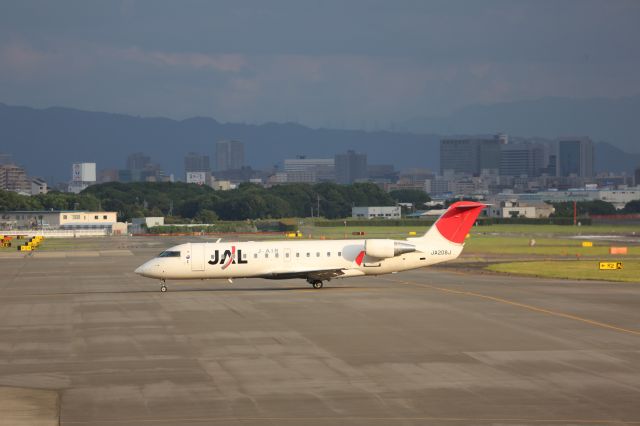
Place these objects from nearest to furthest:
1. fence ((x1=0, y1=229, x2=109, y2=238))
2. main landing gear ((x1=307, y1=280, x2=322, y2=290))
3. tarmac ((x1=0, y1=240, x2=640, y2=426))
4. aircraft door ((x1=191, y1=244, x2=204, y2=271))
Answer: tarmac ((x1=0, y1=240, x2=640, y2=426)) → aircraft door ((x1=191, y1=244, x2=204, y2=271)) → main landing gear ((x1=307, y1=280, x2=322, y2=290)) → fence ((x1=0, y1=229, x2=109, y2=238))

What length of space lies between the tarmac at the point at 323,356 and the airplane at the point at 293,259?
123 centimetres

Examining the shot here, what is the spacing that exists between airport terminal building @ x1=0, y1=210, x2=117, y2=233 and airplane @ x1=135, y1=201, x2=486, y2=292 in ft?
413

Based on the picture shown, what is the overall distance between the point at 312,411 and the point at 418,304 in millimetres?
22791

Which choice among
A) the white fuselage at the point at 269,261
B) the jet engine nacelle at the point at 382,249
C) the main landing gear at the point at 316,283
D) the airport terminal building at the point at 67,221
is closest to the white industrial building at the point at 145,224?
the airport terminal building at the point at 67,221

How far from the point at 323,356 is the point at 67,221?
15559cm

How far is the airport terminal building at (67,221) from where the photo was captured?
178 m

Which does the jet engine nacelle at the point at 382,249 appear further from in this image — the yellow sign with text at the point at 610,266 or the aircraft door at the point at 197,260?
the yellow sign with text at the point at 610,266

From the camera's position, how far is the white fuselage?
2025 inches

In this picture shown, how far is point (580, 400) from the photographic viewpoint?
24484 mm

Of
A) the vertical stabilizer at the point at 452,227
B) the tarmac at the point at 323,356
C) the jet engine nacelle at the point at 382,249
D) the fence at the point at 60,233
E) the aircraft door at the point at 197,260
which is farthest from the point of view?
the fence at the point at 60,233

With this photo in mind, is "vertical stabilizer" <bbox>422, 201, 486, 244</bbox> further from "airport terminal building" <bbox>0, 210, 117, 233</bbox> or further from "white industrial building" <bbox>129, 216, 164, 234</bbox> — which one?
"airport terminal building" <bbox>0, 210, 117, 233</bbox>

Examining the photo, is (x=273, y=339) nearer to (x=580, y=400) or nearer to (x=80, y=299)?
(x=580, y=400)

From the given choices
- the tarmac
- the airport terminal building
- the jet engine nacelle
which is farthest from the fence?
the jet engine nacelle

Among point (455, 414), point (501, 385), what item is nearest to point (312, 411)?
point (455, 414)
